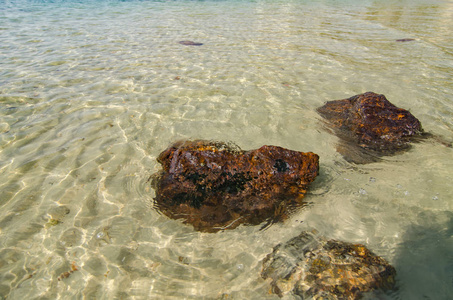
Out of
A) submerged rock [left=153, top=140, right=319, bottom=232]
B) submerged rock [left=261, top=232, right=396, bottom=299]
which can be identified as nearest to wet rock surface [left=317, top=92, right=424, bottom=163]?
submerged rock [left=153, top=140, right=319, bottom=232]

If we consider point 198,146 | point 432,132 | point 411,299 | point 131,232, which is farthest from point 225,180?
point 432,132

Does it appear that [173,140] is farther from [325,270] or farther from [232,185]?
[325,270]

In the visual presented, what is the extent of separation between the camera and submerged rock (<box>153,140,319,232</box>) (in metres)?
3.33

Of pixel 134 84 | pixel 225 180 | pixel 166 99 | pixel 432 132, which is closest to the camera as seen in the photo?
pixel 225 180

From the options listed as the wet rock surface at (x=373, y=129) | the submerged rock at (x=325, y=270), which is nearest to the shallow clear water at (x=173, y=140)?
the submerged rock at (x=325, y=270)

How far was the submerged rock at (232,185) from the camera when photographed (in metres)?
3.33

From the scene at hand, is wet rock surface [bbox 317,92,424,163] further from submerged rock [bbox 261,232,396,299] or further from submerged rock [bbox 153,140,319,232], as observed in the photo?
submerged rock [bbox 261,232,396,299]

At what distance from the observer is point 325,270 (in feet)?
8.66

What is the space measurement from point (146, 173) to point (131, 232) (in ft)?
3.45

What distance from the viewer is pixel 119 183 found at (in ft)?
12.8

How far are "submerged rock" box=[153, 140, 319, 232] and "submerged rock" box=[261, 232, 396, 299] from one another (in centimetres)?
51

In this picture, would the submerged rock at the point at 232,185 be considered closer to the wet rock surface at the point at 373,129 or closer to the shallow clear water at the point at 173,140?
the shallow clear water at the point at 173,140

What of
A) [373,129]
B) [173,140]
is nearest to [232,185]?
[173,140]

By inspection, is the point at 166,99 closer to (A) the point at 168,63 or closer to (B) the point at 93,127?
(B) the point at 93,127
